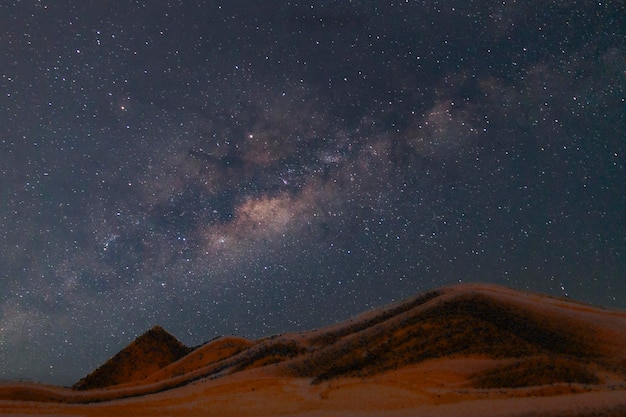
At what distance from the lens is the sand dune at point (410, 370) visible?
1131 centimetres

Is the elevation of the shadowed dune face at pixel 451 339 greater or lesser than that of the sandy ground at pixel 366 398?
greater

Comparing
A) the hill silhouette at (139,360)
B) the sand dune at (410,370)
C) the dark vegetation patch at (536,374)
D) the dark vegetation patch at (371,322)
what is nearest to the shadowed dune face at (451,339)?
the sand dune at (410,370)

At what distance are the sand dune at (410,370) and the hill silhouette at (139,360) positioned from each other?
7cm

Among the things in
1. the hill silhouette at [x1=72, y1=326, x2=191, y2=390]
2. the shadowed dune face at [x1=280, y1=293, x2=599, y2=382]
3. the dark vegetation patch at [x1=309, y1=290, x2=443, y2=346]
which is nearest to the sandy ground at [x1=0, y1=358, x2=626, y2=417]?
the shadowed dune face at [x1=280, y1=293, x2=599, y2=382]

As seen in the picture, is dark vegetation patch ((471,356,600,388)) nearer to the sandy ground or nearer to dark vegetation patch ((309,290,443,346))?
the sandy ground

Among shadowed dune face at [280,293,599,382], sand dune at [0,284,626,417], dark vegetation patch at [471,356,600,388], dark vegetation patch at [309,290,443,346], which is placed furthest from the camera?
dark vegetation patch at [309,290,443,346]

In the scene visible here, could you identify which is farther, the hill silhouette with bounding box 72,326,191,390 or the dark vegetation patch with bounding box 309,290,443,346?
the hill silhouette with bounding box 72,326,191,390

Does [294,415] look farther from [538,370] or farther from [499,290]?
[499,290]

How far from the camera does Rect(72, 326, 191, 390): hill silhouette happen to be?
20234 mm

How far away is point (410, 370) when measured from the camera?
15.3m

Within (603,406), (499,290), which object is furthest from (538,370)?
(499,290)

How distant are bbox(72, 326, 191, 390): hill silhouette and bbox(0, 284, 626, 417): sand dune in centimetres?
7

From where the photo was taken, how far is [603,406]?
9.33 m

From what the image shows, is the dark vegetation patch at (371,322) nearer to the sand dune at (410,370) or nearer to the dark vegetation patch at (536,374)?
the sand dune at (410,370)
